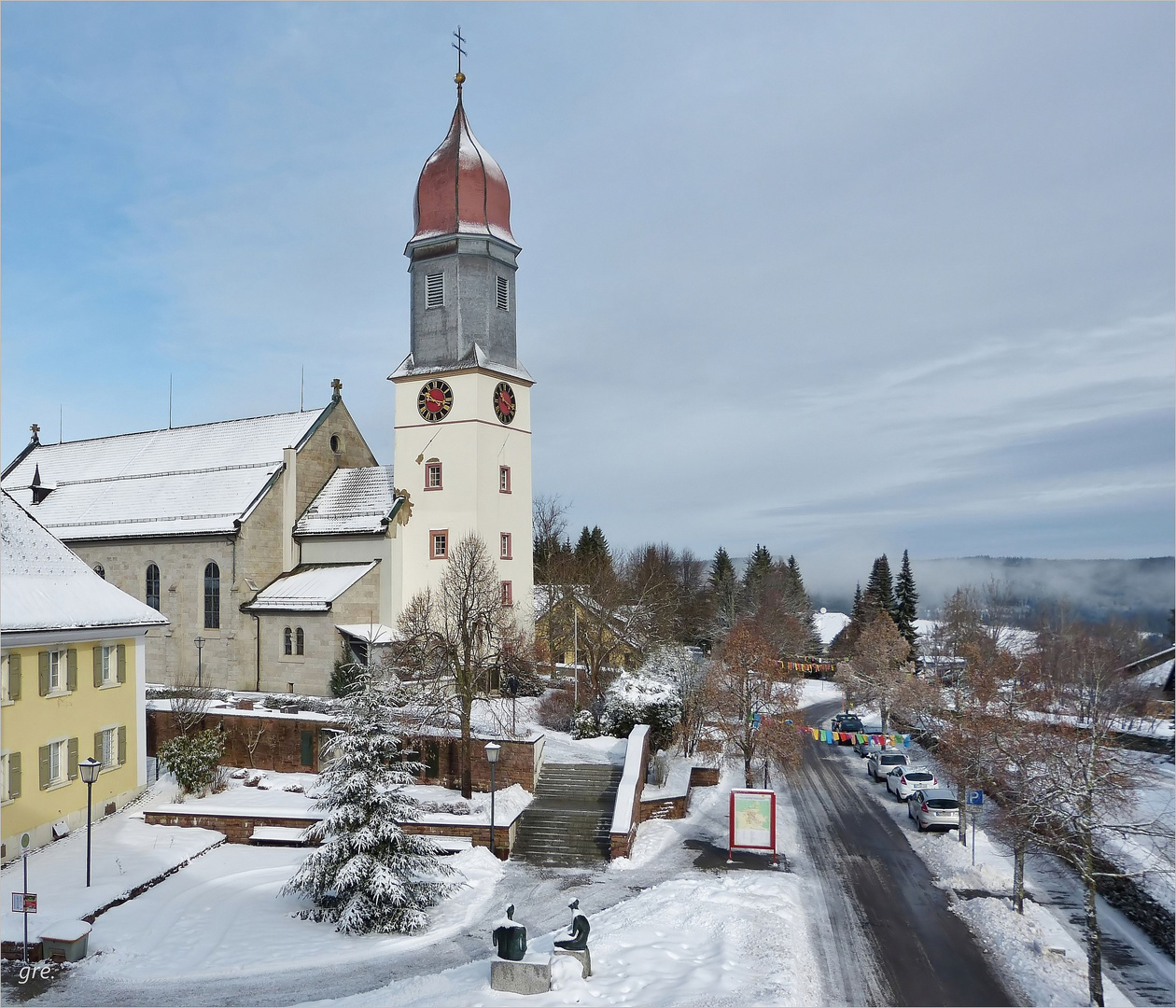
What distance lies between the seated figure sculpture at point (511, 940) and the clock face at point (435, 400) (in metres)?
28.2

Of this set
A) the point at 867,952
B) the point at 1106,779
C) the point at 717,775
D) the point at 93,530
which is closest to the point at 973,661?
the point at 717,775

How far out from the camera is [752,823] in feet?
75.7

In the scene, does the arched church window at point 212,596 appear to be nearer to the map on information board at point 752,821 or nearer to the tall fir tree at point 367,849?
the tall fir tree at point 367,849

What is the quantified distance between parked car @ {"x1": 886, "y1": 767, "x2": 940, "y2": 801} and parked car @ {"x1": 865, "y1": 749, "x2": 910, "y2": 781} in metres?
1.41

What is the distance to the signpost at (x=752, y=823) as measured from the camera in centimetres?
2300

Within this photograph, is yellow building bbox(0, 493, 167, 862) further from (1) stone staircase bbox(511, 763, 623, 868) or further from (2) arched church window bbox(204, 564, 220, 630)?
(2) arched church window bbox(204, 564, 220, 630)

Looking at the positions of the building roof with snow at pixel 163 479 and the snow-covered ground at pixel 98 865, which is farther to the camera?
the building roof with snow at pixel 163 479

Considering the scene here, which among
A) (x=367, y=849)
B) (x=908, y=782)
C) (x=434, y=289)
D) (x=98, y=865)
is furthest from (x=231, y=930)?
(x=434, y=289)

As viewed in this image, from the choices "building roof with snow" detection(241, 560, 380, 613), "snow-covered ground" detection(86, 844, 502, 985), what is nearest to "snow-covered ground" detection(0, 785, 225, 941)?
"snow-covered ground" detection(86, 844, 502, 985)

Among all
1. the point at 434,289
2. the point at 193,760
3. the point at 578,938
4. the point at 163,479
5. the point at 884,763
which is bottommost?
the point at 884,763

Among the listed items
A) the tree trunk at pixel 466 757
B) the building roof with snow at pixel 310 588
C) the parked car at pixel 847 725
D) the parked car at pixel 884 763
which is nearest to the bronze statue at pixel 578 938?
the tree trunk at pixel 466 757

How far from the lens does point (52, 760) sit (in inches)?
910

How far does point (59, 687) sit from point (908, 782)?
26.4 metres

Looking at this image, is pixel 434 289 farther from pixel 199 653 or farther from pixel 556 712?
pixel 199 653
